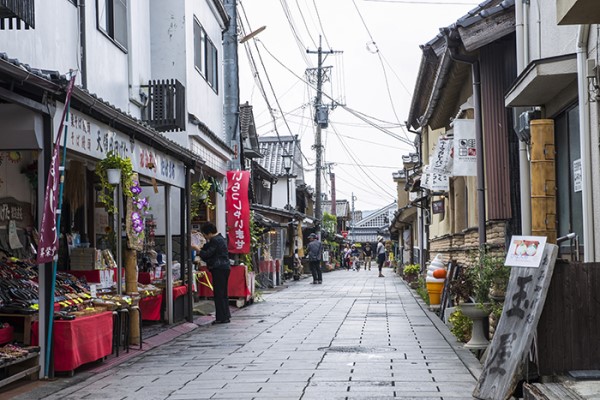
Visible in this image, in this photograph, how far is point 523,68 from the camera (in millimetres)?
11242

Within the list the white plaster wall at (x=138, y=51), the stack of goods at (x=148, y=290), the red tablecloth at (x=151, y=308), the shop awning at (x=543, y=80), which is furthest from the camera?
the white plaster wall at (x=138, y=51)

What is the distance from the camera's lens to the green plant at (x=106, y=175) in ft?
37.1

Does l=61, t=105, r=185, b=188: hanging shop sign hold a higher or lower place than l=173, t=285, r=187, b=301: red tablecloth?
higher

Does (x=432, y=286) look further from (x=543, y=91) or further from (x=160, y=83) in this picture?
(x=543, y=91)

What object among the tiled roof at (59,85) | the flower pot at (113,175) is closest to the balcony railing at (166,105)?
the tiled roof at (59,85)

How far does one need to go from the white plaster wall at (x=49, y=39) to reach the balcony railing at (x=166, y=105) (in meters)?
3.84

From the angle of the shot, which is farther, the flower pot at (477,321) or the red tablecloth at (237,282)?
the red tablecloth at (237,282)

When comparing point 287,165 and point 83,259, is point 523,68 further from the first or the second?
point 287,165

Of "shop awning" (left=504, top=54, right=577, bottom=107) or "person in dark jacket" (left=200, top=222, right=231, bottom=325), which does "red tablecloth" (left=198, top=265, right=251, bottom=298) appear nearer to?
"person in dark jacket" (left=200, top=222, right=231, bottom=325)

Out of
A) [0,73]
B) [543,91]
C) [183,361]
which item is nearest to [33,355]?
[183,361]

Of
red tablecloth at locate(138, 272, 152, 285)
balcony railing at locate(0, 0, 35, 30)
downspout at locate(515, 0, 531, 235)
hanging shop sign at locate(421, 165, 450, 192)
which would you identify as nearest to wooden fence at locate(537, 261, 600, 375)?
downspout at locate(515, 0, 531, 235)

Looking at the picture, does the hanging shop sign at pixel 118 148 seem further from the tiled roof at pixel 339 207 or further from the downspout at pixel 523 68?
the tiled roof at pixel 339 207

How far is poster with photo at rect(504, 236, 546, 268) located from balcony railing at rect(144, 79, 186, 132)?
10.1 metres

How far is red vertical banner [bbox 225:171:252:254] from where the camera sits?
21.4 metres
